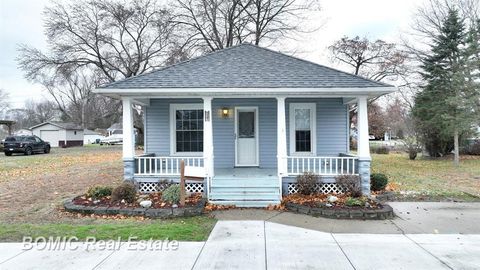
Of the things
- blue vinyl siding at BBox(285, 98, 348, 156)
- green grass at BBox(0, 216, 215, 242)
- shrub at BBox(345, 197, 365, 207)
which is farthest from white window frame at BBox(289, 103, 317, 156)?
green grass at BBox(0, 216, 215, 242)

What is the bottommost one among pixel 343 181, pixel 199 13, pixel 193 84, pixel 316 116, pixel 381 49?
pixel 343 181

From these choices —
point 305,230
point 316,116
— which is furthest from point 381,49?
point 305,230

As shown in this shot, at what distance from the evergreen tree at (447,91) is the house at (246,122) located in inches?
355

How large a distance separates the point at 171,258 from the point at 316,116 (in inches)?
301

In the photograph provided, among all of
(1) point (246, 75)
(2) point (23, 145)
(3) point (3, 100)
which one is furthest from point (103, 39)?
(3) point (3, 100)

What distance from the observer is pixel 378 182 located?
10.0m

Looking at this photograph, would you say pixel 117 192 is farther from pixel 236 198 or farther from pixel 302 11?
pixel 302 11

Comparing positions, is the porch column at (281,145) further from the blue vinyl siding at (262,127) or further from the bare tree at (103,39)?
the bare tree at (103,39)

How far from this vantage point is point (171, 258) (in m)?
4.89

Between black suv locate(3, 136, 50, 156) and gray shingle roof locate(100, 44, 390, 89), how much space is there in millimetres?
21317

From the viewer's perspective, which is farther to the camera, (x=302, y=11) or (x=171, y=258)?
(x=302, y=11)

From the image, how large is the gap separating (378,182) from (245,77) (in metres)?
4.73

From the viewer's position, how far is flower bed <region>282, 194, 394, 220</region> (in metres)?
7.29

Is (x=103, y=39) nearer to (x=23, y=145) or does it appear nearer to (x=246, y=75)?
(x=23, y=145)
